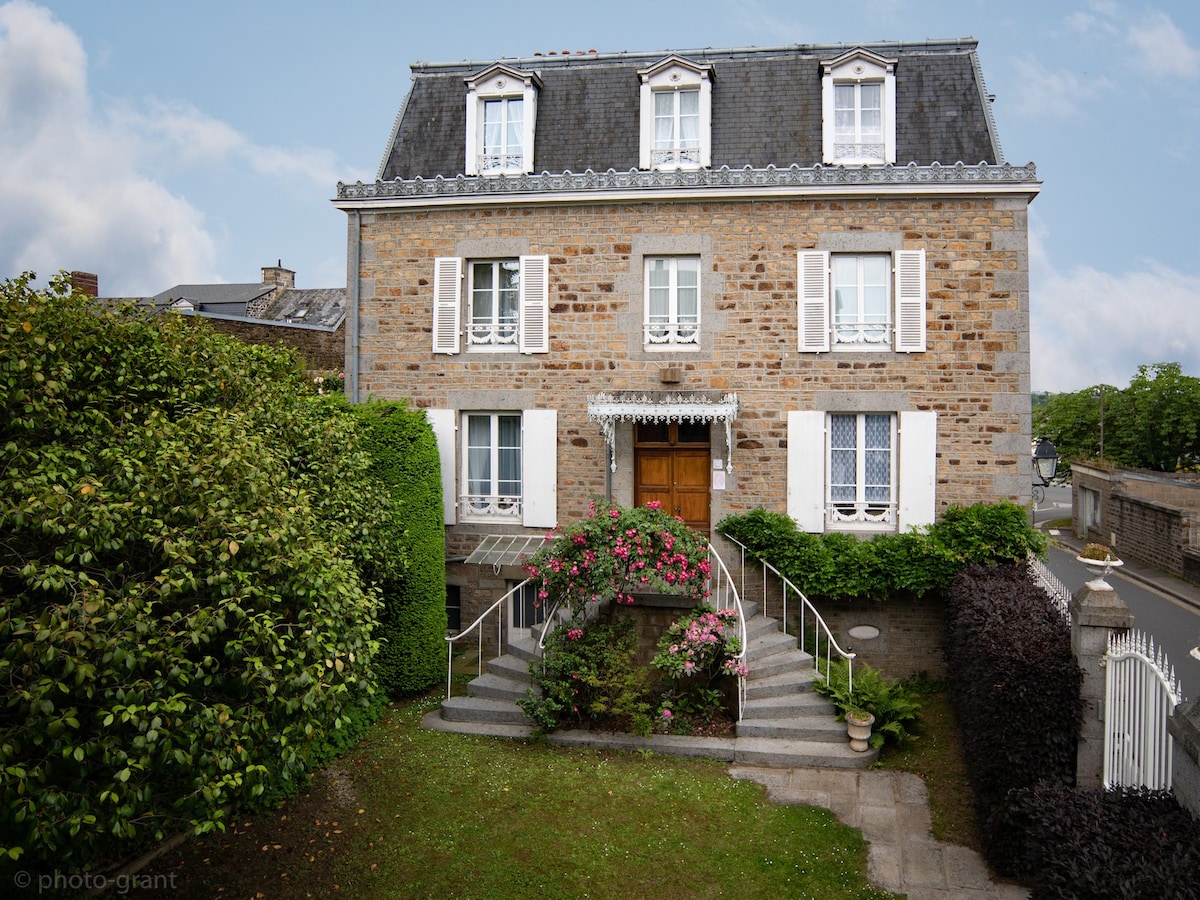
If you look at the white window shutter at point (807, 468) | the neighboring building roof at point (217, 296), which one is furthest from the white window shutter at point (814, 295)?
the neighboring building roof at point (217, 296)

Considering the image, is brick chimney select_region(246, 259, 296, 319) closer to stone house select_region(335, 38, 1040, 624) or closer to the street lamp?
stone house select_region(335, 38, 1040, 624)

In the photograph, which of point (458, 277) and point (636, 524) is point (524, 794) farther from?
point (458, 277)

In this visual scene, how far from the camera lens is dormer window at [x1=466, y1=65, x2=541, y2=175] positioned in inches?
519

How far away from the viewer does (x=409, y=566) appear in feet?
36.5

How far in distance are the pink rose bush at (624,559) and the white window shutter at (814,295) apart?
3.95m

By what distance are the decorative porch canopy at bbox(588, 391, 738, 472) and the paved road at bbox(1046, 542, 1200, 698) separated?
5881 millimetres

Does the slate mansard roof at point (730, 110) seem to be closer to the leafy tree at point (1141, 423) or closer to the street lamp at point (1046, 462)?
the street lamp at point (1046, 462)

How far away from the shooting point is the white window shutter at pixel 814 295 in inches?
482

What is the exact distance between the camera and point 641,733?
9648mm

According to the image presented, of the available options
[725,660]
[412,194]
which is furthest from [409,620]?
[412,194]

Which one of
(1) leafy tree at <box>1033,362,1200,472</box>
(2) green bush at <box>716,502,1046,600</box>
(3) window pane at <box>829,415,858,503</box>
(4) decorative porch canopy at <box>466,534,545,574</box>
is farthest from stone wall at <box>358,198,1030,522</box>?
(1) leafy tree at <box>1033,362,1200,472</box>

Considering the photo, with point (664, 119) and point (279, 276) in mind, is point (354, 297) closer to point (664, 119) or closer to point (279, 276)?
point (664, 119)

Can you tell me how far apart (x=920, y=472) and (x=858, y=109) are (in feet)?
18.1

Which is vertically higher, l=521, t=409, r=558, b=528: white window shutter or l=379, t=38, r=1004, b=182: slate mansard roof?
l=379, t=38, r=1004, b=182: slate mansard roof
